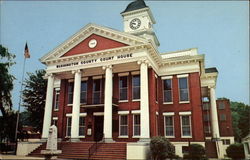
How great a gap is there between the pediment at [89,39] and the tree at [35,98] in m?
13.1

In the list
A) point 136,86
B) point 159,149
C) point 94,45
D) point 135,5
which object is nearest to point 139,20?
point 135,5

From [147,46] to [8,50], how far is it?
16790mm

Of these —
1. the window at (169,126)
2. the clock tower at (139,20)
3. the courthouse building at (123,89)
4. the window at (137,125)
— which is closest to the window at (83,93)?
the courthouse building at (123,89)

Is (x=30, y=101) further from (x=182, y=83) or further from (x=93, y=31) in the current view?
(x=182, y=83)

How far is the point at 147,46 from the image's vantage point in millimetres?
19766

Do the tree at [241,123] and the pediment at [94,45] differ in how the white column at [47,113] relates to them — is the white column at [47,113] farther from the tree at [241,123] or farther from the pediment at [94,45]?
the tree at [241,123]

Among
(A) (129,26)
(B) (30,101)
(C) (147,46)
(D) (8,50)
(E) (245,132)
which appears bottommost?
(E) (245,132)

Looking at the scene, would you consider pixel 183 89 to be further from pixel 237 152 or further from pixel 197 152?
pixel 237 152

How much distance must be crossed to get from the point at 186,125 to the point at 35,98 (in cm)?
2469

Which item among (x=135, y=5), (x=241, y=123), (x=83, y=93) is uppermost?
(x=135, y=5)

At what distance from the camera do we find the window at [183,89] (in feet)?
74.2

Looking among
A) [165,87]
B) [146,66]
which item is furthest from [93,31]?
[165,87]

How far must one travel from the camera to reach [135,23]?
2992 centimetres

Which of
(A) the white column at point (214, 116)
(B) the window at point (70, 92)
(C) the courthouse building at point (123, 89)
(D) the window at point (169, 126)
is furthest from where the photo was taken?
(A) the white column at point (214, 116)
